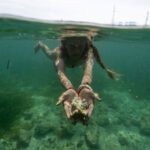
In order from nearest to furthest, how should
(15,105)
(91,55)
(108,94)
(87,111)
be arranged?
(87,111) < (91,55) < (15,105) < (108,94)

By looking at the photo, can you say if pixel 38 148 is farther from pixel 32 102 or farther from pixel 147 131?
pixel 147 131

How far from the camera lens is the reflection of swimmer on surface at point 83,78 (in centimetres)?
486

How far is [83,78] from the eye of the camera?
6.29 meters

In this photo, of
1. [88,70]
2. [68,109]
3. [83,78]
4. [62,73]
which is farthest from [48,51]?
[68,109]

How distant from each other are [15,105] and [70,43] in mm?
12501

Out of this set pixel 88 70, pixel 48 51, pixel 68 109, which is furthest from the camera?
pixel 48 51

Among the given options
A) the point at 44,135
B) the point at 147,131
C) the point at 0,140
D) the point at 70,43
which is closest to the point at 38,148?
the point at 44,135

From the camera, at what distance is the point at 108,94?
24.4 metres

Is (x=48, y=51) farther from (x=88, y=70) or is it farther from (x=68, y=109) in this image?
(x=68, y=109)

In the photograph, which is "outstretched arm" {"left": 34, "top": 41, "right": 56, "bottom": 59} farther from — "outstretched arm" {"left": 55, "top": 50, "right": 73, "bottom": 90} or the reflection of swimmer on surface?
"outstretched arm" {"left": 55, "top": 50, "right": 73, "bottom": 90}

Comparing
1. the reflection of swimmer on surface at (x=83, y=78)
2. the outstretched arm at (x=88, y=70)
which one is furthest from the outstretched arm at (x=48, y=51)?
the outstretched arm at (x=88, y=70)

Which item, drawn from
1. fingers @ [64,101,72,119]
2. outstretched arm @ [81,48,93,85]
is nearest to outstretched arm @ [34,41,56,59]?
outstretched arm @ [81,48,93,85]

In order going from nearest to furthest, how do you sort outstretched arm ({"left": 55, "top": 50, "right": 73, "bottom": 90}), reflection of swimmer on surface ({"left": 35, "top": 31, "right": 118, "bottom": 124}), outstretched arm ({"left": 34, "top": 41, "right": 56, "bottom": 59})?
1. reflection of swimmer on surface ({"left": 35, "top": 31, "right": 118, "bottom": 124})
2. outstretched arm ({"left": 55, "top": 50, "right": 73, "bottom": 90})
3. outstretched arm ({"left": 34, "top": 41, "right": 56, "bottom": 59})

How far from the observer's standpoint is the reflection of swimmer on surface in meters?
4.86
